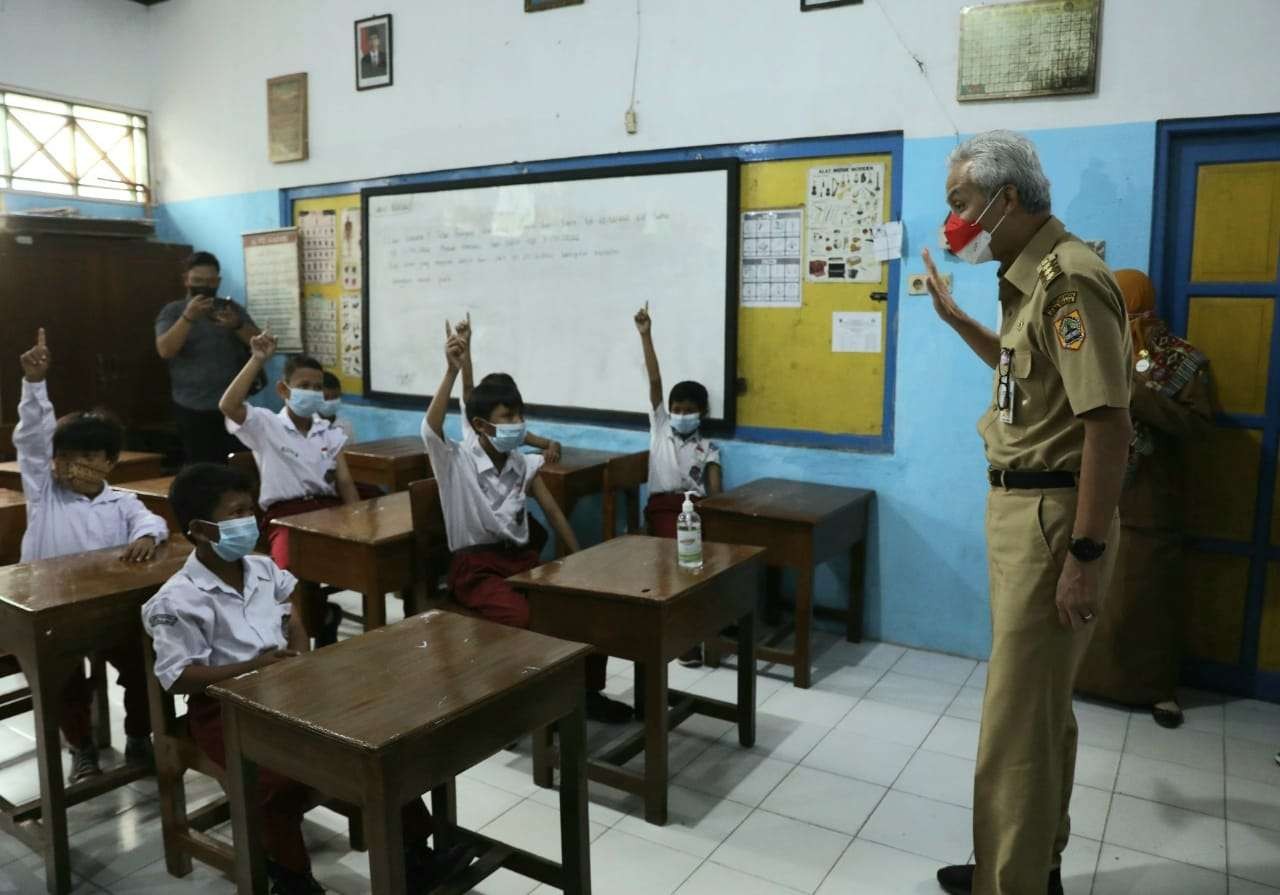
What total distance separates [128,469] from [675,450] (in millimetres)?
2483

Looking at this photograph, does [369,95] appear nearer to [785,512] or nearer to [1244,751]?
[785,512]

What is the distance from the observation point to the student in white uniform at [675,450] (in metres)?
3.90

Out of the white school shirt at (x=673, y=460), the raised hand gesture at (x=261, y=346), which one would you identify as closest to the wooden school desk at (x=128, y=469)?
the raised hand gesture at (x=261, y=346)

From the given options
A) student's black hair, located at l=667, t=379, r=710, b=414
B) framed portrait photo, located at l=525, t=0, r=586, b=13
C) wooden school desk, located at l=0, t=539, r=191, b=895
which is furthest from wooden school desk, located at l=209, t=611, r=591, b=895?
framed portrait photo, located at l=525, t=0, r=586, b=13

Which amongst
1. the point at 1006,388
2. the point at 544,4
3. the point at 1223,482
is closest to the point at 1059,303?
the point at 1006,388

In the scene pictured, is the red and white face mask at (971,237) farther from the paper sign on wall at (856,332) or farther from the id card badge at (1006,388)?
the paper sign on wall at (856,332)

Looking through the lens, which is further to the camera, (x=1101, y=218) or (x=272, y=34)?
(x=272, y=34)

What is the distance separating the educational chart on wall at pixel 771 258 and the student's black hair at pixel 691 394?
46 centimetres

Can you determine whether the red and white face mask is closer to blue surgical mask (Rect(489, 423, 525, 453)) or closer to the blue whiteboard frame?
blue surgical mask (Rect(489, 423, 525, 453))

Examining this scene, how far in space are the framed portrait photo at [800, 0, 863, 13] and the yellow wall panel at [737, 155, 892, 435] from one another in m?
0.60

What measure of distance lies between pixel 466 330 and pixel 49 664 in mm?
1548

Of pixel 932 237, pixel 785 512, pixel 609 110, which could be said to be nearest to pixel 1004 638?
pixel 785 512

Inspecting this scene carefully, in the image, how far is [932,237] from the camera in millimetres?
3629

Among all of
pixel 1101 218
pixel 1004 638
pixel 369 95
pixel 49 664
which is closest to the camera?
pixel 1004 638
